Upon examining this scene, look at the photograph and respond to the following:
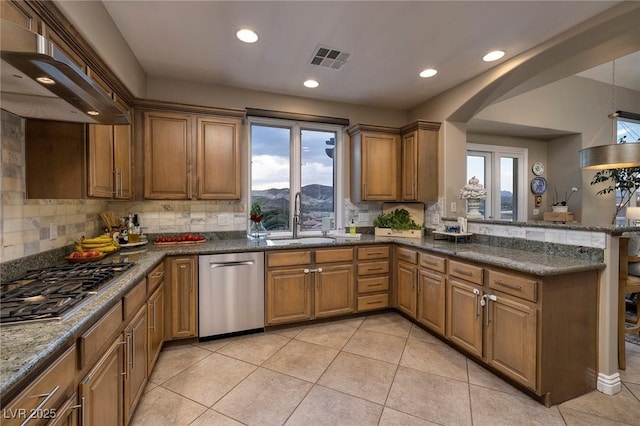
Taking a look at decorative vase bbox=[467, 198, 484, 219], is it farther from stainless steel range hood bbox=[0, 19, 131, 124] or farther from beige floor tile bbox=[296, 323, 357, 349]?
stainless steel range hood bbox=[0, 19, 131, 124]

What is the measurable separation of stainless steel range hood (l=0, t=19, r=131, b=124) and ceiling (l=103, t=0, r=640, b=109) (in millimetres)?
1061

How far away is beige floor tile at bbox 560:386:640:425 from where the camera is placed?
5.82ft

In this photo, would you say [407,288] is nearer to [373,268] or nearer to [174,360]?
[373,268]

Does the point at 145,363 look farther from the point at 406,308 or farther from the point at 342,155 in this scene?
the point at 342,155

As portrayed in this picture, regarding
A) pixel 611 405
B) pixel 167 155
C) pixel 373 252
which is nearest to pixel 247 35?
pixel 167 155

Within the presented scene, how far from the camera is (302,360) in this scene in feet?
7.97

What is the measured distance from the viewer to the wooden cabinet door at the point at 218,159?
2.99 m

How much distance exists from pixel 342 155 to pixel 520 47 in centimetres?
216

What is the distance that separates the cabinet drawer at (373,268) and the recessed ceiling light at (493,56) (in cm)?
230

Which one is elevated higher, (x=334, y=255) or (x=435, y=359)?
(x=334, y=255)

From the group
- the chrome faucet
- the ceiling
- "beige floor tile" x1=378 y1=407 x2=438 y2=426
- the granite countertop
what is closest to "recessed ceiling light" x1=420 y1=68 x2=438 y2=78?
the ceiling

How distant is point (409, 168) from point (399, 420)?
2.79 metres

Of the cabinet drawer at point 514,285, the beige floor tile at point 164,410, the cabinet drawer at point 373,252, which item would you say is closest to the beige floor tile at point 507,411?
the cabinet drawer at point 514,285

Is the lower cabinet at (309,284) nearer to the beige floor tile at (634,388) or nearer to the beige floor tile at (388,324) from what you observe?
the beige floor tile at (388,324)
